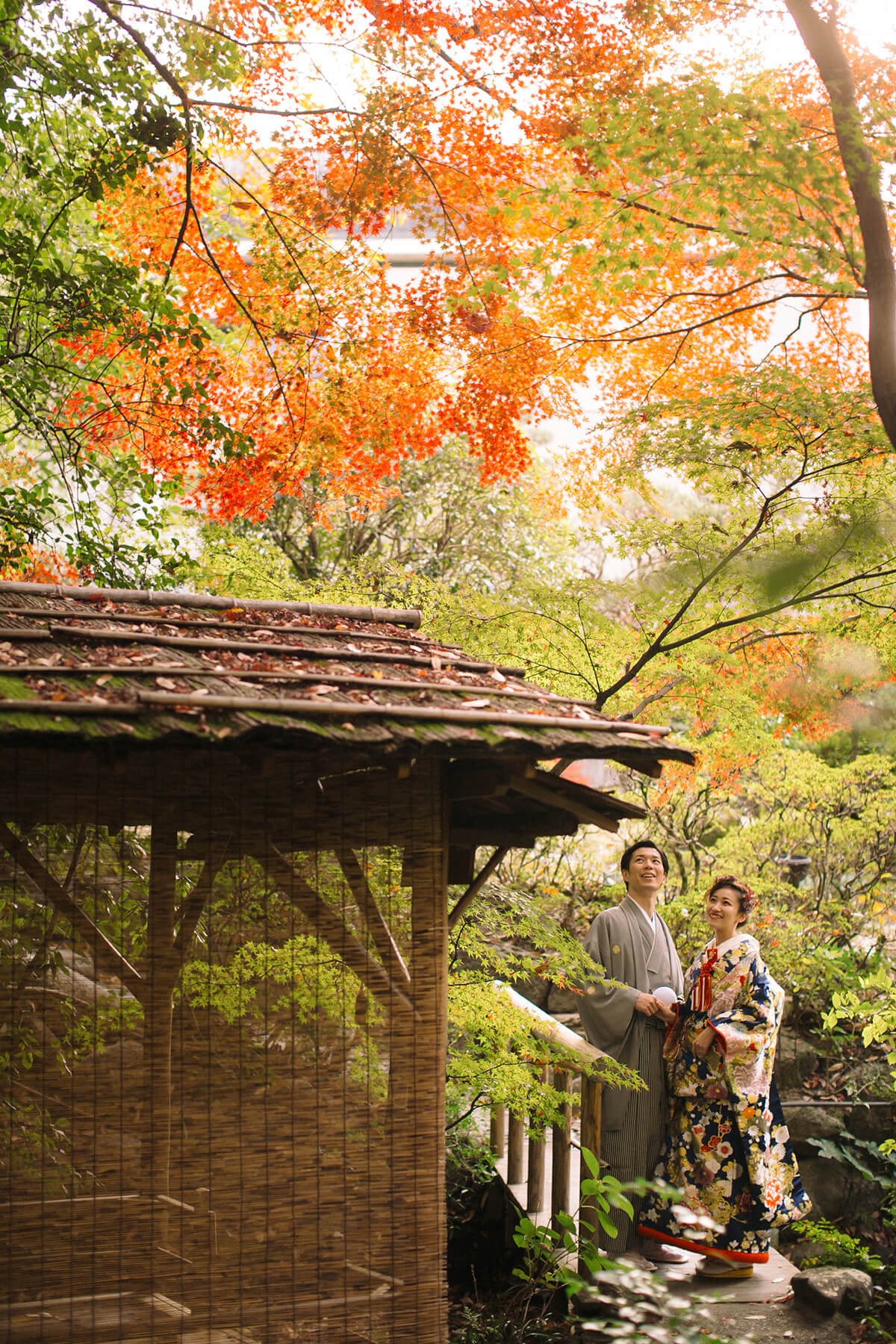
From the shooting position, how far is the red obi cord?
17.3 ft


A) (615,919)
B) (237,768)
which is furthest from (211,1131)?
(615,919)

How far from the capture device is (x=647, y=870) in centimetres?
575

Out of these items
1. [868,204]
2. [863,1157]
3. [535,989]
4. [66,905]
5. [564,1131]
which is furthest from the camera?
[535,989]

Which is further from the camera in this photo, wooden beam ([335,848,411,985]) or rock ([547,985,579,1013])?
rock ([547,985,579,1013])

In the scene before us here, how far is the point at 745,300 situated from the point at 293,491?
196 inches

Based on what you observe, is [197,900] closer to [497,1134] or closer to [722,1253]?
[722,1253]

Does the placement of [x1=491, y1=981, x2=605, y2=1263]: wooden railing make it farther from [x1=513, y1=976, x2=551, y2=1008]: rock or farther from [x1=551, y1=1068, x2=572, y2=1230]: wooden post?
[x1=513, y1=976, x2=551, y2=1008]: rock

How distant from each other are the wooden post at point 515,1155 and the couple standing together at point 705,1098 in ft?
3.42

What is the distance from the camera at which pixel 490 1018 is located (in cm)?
545

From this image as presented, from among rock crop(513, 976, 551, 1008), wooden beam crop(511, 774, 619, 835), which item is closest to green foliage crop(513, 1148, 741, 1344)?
wooden beam crop(511, 774, 619, 835)

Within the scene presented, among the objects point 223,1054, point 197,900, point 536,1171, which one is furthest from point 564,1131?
point 197,900

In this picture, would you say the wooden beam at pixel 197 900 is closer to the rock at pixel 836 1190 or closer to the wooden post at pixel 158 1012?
the wooden post at pixel 158 1012

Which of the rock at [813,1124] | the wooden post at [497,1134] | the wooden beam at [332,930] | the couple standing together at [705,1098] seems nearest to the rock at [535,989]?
the rock at [813,1124]

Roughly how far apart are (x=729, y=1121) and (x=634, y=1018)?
70 centimetres
